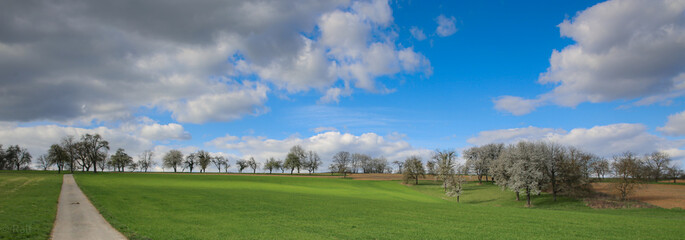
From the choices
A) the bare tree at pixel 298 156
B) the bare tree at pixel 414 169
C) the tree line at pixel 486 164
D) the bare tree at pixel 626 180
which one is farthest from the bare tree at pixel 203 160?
the bare tree at pixel 626 180

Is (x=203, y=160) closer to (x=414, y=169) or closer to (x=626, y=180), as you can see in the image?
(x=414, y=169)

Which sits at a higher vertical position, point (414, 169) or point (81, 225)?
point (81, 225)

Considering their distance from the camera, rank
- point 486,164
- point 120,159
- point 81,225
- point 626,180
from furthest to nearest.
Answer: point 120,159 < point 486,164 < point 626,180 < point 81,225

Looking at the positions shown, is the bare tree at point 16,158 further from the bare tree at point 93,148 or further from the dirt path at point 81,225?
the dirt path at point 81,225

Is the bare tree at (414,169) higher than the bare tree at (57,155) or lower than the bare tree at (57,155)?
lower

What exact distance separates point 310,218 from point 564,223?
74.8 feet

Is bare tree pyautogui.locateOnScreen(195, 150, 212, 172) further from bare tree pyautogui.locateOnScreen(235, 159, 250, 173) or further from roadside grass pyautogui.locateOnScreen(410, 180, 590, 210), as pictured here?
roadside grass pyautogui.locateOnScreen(410, 180, 590, 210)

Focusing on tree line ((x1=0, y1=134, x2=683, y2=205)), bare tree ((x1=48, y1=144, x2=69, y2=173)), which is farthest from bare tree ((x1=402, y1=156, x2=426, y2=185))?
bare tree ((x1=48, y1=144, x2=69, y2=173))

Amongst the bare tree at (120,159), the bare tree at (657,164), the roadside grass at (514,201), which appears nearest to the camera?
the roadside grass at (514,201)

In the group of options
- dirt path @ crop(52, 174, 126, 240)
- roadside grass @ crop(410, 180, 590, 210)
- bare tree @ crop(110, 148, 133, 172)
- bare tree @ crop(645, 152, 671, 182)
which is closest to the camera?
dirt path @ crop(52, 174, 126, 240)

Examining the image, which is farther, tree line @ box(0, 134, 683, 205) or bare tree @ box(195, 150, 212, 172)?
bare tree @ box(195, 150, 212, 172)

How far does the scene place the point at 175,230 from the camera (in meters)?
20.9

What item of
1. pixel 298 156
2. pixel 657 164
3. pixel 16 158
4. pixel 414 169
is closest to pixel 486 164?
pixel 414 169

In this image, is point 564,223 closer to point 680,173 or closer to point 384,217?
point 384,217
